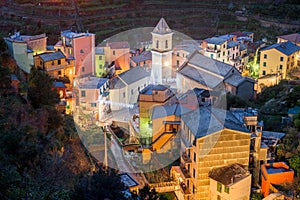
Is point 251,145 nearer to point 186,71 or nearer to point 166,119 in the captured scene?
point 166,119

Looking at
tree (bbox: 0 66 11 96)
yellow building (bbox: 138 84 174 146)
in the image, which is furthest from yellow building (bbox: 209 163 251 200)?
tree (bbox: 0 66 11 96)

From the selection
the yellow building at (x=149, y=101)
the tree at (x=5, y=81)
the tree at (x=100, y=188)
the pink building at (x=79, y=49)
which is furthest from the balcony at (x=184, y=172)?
the pink building at (x=79, y=49)

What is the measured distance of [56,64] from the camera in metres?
14.2

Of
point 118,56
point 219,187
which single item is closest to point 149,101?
point 219,187

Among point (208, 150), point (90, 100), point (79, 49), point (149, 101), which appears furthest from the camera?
point (79, 49)

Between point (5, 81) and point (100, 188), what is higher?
point (5, 81)

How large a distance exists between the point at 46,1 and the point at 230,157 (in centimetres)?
1622

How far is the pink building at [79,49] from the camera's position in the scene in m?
15.1

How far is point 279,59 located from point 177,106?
676 cm

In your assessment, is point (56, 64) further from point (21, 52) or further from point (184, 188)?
point (184, 188)

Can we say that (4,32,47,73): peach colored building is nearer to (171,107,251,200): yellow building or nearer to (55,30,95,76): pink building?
(55,30,95,76): pink building

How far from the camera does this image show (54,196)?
5000mm

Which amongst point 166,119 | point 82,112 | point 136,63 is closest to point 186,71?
point 136,63

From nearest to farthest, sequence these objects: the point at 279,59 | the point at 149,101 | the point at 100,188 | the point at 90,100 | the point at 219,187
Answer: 1. the point at 100,188
2. the point at 219,187
3. the point at 149,101
4. the point at 90,100
5. the point at 279,59
